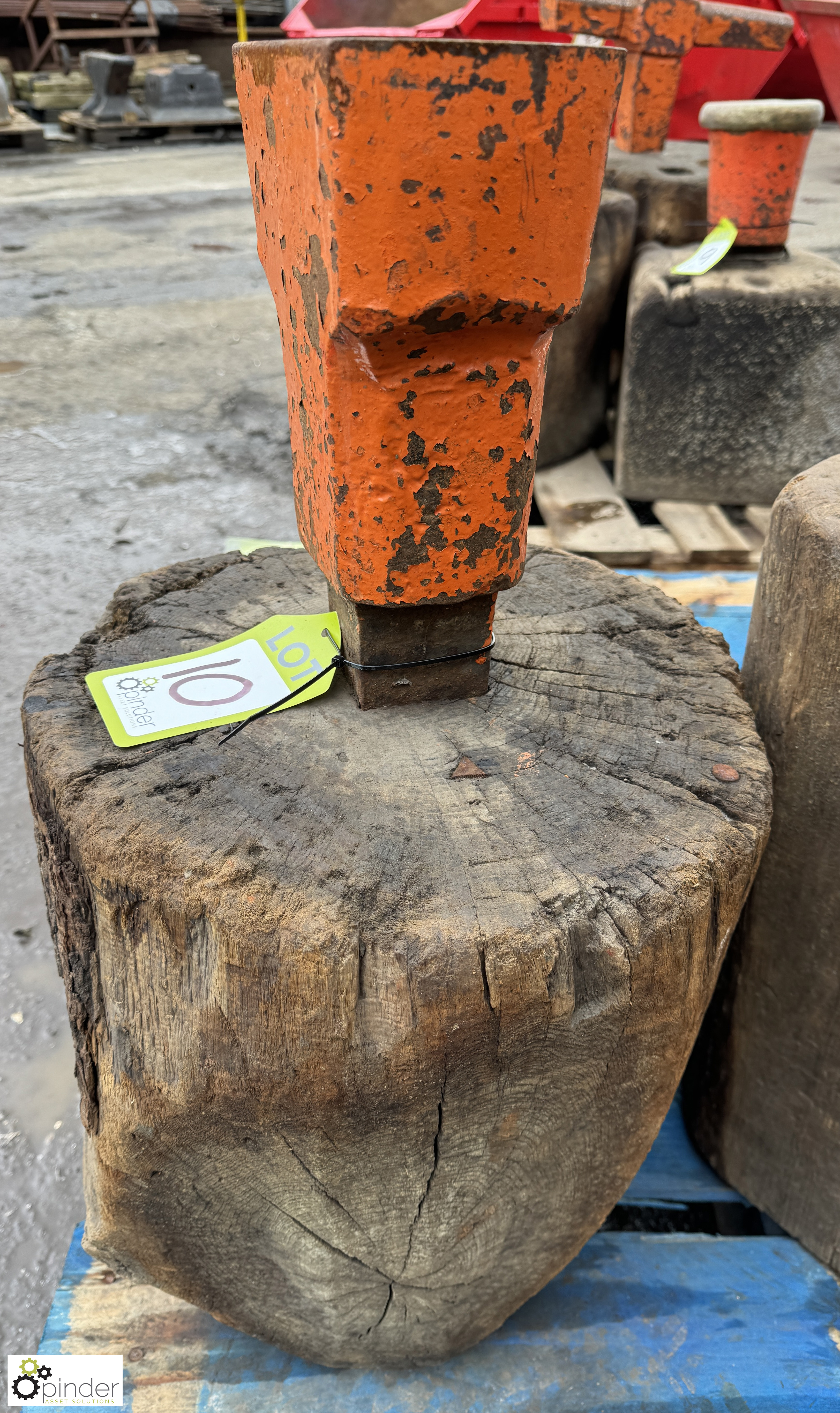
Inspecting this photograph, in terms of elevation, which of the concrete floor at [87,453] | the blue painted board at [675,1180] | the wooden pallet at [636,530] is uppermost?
the wooden pallet at [636,530]

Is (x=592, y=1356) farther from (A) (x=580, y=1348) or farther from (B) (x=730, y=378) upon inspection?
(B) (x=730, y=378)

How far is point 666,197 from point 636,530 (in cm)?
116

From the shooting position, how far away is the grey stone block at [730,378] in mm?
2521

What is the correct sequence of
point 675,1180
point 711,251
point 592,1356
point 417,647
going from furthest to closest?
point 711,251 < point 675,1180 < point 592,1356 < point 417,647

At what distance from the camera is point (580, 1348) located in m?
1.09

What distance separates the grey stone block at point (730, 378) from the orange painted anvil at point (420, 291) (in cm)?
185

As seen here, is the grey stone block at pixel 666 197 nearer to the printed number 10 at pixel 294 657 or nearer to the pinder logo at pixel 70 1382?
the printed number 10 at pixel 294 657

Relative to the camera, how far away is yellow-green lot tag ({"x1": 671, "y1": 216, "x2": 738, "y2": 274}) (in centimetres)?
237

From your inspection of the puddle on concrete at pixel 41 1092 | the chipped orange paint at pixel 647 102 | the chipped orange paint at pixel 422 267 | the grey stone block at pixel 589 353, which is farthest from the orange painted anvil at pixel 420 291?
the chipped orange paint at pixel 647 102

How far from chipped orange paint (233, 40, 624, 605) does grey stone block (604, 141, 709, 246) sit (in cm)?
245

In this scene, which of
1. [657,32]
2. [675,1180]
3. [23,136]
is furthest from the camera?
[23,136]

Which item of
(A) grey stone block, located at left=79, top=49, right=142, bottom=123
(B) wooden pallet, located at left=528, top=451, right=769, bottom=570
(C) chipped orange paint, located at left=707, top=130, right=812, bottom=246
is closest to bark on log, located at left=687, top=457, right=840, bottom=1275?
(B) wooden pallet, located at left=528, top=451, right=769, bottom=570

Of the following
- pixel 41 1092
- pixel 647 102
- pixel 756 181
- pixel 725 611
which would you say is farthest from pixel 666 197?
pixel 41 1092

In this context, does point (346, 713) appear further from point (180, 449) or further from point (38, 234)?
point (38, 234)
